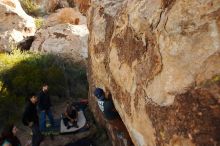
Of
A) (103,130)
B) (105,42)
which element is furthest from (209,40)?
(103,130)

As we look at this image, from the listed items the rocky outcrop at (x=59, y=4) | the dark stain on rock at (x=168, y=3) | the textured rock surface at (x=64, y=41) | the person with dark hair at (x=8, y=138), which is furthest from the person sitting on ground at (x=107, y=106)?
the rocky outcrop at (x=59, y=4)

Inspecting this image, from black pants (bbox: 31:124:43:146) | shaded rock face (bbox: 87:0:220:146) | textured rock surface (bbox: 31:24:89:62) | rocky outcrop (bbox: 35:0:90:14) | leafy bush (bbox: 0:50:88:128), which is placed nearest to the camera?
shaded rock face (bbox: 87:0:220:146)

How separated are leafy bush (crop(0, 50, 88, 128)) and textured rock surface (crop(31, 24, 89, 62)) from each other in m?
0.59

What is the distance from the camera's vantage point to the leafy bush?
534 inches

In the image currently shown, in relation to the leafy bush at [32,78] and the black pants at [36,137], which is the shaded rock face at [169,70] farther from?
the leafy bush at [32,78]

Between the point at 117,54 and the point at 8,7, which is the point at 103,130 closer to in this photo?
the point at 117,54

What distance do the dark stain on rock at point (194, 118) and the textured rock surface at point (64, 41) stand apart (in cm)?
962

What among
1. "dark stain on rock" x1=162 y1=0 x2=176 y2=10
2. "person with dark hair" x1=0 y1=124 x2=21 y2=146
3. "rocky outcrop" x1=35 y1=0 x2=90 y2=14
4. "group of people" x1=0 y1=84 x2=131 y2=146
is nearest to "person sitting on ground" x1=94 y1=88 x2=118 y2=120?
"group of people" x1=0 y1=84 x2=131 y2=146

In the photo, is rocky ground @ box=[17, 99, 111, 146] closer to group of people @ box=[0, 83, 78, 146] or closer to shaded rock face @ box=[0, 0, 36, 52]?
group of people @ box=[0, 83, 78, 146]

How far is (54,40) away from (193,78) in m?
11.3

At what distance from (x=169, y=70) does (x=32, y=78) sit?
805 cm

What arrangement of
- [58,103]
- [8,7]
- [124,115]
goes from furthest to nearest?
[8,7], [58,103], [124,115]

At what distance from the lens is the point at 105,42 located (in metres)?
10.6

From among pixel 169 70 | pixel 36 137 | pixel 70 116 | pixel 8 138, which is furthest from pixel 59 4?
pixel 169 70
